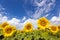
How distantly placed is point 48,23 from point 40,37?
0.52m

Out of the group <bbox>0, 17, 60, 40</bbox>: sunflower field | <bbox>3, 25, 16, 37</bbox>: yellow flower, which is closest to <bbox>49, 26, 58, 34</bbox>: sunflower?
<bbox>0, 17, 60, 40</bbox>: sunflower field

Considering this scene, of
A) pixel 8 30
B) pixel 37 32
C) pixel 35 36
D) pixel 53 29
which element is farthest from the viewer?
pixel 8 30

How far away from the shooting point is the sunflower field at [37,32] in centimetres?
471

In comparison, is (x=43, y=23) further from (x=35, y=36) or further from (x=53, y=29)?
(x=35, y=36)

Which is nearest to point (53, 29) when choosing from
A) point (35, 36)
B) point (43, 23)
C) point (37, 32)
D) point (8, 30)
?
point (43, 23)

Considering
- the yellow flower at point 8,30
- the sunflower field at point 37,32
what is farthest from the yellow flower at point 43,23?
the yellow flower at point 8,30

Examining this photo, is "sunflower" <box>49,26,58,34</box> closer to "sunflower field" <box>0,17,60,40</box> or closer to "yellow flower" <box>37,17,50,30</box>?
"sunflower field" <box>0,17,60,40</box>

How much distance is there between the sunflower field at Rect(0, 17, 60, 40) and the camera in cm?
471

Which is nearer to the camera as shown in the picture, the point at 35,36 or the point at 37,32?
the point at 35,36

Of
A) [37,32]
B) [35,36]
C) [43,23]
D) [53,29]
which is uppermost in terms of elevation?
[43,23]

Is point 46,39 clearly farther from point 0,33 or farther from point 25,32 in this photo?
point 0,33

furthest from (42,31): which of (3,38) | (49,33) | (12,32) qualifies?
(3,38)

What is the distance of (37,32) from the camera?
189 inches

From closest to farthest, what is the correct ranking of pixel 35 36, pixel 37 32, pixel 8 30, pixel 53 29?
pixel 35 36, pixel 37 32, pixel 53 29, pixel 8 30
